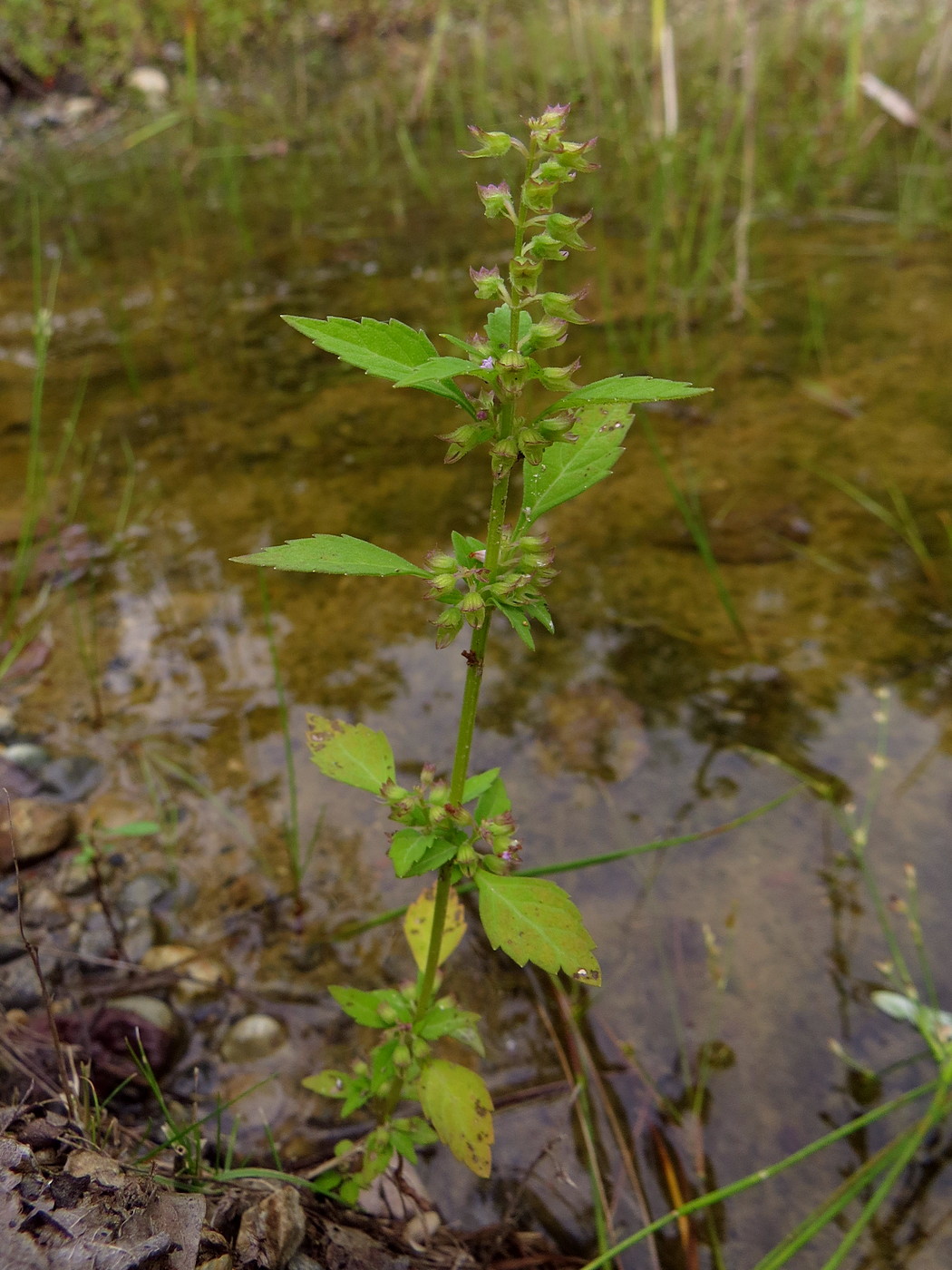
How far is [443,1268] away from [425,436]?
3.10m

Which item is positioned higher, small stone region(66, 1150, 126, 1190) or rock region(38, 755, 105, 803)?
small stone region(66, 1150, 126, 1190)

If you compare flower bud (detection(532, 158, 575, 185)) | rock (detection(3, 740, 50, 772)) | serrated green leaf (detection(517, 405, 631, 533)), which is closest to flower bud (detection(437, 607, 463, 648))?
serrated green leaf (detection(517, 405, 631, 533))

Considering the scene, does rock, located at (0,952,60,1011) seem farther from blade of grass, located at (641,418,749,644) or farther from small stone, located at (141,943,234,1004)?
blade of grass, located at (641,418,749,644)

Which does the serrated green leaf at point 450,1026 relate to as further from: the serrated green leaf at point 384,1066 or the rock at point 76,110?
the rock at point 76,110

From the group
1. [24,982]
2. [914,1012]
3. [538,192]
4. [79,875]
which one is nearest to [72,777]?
[79,875]

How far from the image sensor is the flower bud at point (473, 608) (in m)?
1.08

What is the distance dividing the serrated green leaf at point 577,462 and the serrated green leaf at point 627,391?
11cm

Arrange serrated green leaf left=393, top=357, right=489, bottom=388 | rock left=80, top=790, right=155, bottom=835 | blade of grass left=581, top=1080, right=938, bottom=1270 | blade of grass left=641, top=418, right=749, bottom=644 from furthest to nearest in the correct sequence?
blade of grass left=641, top=418, right=749, bottom=644
rock left=80, top=790, right=155, bottom=835
blade of grass left=581, top=1080, right=938, bottom=1270
serrated green leaf left=393, top=357, right=489, bottom=388

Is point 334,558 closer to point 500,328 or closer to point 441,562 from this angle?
point 441,562

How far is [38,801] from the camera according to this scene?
7.64 feet

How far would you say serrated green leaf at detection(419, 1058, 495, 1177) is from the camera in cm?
127

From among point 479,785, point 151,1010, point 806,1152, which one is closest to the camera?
point 479,785

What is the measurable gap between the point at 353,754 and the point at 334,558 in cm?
46

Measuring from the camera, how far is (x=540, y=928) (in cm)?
113
